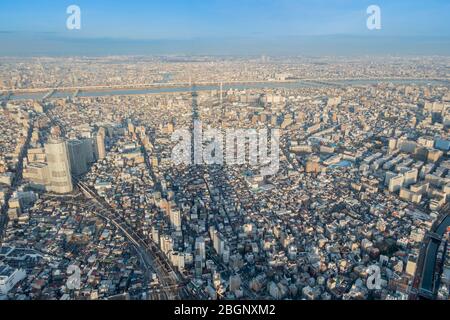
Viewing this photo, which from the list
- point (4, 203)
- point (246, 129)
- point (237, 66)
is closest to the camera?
point (4, 203)

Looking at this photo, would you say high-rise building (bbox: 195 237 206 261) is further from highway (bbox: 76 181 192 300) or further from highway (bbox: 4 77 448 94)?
highway (bbox: 4 77 448 94)

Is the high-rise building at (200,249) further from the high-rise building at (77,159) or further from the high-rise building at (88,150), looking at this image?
the high-rise building at (88,150)

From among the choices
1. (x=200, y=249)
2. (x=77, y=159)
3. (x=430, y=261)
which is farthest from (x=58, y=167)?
(x=430, y=261)

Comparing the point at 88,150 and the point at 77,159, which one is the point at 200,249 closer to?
the point at 77,159

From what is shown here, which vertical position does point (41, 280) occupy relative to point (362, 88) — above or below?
below

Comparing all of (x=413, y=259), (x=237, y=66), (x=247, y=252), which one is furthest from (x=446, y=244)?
(x=237, y=66)

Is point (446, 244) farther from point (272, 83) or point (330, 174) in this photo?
point (272, 83)

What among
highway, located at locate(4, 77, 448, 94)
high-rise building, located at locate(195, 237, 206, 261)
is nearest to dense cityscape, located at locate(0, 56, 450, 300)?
high-rise building, located at locate(195, 237, 206, 261)
